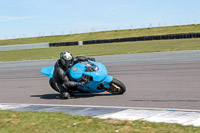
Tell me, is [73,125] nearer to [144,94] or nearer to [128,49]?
[144,94]

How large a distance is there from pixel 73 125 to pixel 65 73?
125 inches

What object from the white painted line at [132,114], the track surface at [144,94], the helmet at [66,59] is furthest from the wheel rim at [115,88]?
the white painted line at [132,114]

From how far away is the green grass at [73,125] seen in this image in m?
4.84

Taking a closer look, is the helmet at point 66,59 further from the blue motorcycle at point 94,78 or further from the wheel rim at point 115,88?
the wheel rim at point 115,88

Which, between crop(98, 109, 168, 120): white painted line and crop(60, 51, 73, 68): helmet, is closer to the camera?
crop(98, 109, 168, 120): white painted line

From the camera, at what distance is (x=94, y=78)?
8.04 metres

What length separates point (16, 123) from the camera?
585cm

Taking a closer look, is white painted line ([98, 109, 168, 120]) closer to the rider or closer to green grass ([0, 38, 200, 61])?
the rider

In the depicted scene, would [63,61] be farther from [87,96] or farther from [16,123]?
[16,123]

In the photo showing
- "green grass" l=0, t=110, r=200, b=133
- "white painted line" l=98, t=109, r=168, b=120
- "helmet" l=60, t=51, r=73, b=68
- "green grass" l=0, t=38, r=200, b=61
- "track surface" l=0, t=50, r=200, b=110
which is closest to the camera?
"green grass" l=0, t=110, r=200, b=133

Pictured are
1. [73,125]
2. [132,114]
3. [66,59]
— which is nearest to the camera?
[73,125]

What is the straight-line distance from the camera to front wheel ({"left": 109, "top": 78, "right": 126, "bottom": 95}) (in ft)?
27.4

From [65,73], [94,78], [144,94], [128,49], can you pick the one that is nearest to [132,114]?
[94,78]

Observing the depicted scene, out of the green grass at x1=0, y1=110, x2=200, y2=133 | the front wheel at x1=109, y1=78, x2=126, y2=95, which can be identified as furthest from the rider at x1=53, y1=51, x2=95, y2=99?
the green grass at x1=0, y1=110, x2=200, y2=133
